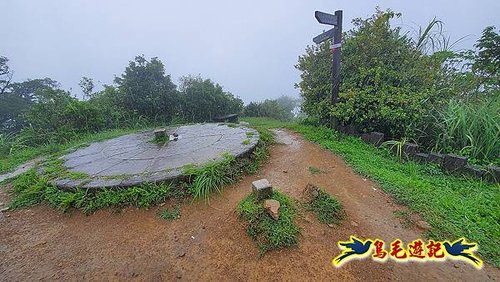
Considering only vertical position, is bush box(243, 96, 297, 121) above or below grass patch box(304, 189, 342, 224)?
above

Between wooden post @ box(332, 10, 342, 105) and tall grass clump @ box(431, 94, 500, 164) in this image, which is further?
wooden post @ box(332, 10, 342, 105)

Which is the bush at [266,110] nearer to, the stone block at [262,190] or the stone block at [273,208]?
the stone block at [262,190]

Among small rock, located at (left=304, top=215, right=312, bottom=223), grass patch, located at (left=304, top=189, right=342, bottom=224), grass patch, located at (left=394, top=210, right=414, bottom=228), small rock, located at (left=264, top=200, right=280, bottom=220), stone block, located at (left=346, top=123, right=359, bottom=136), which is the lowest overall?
grass patch, located at (left=394, top=210, right=414, bottom=228)

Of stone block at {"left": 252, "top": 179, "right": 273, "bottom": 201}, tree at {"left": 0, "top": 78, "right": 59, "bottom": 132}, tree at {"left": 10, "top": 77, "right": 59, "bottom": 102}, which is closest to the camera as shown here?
stone block at {"left": 252, "top": 179, "right": 273, "bottom": 201}

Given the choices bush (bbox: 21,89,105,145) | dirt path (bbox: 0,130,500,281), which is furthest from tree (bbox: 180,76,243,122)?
dirt path (bbox: 0,130,500,281)

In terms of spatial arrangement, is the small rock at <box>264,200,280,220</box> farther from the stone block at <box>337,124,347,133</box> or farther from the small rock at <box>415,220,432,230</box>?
the stone block at <box>337,124,347,133</box>

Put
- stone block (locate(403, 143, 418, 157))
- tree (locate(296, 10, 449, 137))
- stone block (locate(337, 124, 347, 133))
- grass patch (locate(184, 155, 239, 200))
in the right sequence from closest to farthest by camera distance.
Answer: grass patch (locate(184, 155, 239, 200)) < stone block (locate(403, 143, 418, 157)) < tree (locate(296, 10, 449, 137)) < stone block (locate(337, 124, 347, 133))

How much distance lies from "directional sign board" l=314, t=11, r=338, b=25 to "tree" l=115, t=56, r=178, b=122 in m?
5.55

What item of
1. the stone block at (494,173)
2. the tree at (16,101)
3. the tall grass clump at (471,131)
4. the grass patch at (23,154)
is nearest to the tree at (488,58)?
the tall grass clump at (471,131)

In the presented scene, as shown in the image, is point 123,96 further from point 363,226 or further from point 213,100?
point 363,226

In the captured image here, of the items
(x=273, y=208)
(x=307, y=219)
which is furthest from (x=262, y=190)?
(x=307, y=219)

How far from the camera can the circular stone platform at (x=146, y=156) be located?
10.3 feet

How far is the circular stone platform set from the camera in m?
3.14

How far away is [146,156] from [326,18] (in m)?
4.26
